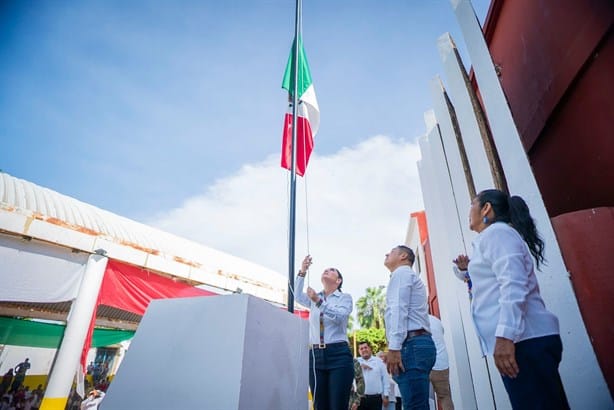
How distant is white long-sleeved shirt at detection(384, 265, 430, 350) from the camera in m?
1.94

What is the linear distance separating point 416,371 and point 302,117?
9.39ft

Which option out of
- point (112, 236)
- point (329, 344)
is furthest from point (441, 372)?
point (112, 236)

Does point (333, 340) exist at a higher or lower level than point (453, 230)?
lower

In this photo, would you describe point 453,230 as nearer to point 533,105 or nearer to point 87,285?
point 533,105

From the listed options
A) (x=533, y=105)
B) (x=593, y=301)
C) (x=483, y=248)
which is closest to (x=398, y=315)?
(x=483, y=248)

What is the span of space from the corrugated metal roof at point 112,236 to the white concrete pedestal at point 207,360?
425cm

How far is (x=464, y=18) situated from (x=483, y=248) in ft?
10.3

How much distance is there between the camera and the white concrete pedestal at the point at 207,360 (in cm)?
114

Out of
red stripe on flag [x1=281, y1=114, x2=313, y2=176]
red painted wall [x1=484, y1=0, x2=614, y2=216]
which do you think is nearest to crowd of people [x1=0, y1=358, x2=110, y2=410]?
red stripe on flag [x1=281, y1=114, x2=313, y2=176]

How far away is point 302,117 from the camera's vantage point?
368 centimetres

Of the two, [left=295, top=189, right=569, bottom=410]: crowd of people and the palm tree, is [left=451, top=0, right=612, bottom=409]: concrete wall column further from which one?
the palm tree

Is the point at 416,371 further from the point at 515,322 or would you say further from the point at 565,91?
the point at 565,91

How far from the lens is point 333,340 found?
254 cm

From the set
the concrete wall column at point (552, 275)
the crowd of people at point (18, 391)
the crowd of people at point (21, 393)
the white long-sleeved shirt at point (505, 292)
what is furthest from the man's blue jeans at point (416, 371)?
the crowd of people at point (18, 391)
